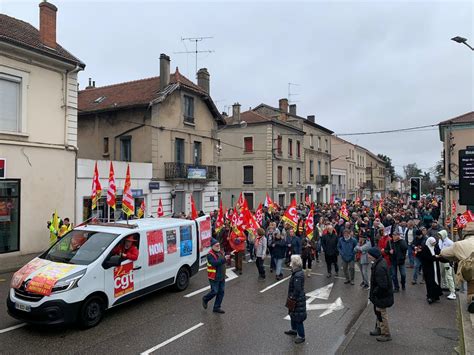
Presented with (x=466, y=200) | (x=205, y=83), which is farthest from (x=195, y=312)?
(x=205, y=83)

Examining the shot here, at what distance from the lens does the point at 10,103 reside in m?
12.8

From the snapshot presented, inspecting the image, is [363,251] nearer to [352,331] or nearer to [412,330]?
[412,330]

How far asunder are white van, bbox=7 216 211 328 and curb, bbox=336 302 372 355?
442 centimetres

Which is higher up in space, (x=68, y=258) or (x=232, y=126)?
(x=232, y=126)

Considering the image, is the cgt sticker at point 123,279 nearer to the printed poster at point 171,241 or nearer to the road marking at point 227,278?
the printed poster at point 171,241

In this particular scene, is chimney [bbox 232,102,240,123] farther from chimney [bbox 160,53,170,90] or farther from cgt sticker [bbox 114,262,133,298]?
cgt sticker [bbox 114,262,133,298]

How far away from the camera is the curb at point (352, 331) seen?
239 inches

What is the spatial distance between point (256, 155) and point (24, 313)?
93.6ft

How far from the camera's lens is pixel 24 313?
20.9ft

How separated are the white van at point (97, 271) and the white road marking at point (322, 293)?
341 cm

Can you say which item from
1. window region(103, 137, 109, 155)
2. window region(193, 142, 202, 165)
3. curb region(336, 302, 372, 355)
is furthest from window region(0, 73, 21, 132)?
curb region(336, 302, 372, 355)

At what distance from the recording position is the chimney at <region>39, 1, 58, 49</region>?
14.5 meters

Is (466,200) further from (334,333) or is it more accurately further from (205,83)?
(205,83)

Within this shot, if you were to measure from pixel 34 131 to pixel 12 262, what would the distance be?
480 cm
